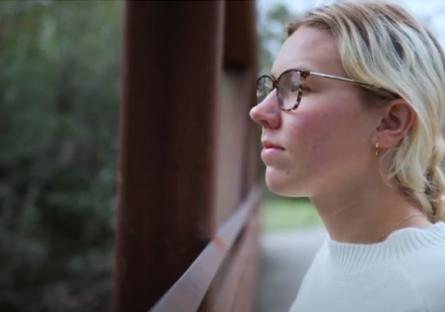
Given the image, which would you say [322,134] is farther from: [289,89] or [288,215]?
[288,215]

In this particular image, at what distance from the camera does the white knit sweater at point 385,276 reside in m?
0.94

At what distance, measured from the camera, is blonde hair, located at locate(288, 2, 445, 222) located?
1.07 meters

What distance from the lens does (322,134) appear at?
108 cm

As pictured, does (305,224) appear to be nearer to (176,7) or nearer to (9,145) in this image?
(9,145)

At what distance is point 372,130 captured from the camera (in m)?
1.09

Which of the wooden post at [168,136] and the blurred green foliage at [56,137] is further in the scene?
the blurred green foliage at [56,137]

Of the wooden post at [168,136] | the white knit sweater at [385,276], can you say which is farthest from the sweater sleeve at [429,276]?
the wooden post at [168,136]

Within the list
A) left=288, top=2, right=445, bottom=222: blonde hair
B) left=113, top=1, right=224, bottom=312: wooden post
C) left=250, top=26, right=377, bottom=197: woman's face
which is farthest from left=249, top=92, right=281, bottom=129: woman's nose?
left=113, top=1, right=224, bottom=312: wooden post

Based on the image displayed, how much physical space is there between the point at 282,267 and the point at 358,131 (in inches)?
357

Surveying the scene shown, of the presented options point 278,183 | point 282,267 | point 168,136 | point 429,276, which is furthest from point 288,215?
point 429,276

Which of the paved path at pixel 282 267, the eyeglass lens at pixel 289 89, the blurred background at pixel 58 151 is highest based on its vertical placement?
the eyeglass lens at pixel 289 89

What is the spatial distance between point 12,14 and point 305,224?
1369 centimetres

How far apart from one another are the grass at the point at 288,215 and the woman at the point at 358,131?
46.0 ft

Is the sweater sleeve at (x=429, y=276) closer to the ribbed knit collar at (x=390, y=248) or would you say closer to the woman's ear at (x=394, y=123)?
the ribbed knit collar at (x=390, y=248)
